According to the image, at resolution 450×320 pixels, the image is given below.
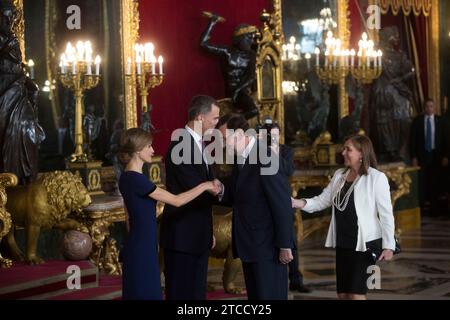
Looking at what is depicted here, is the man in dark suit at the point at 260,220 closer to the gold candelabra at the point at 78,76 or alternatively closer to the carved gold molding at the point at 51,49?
the gold candelabra at the point at 78,76

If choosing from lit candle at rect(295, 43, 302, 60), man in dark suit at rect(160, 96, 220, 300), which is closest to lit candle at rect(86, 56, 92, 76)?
man in dark suit at rect(160, 96, 220, 300)

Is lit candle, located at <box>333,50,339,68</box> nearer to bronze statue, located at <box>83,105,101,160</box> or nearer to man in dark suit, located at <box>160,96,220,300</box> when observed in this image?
bronze statue, located at <box>83,105,101,160</box>

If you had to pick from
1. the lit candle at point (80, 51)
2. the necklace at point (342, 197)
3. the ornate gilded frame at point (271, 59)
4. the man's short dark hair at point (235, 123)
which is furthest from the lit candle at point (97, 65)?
the necklace at point (342, 197)

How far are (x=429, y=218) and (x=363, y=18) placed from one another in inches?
134

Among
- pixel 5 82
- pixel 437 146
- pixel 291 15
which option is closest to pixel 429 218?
pixel 437 146

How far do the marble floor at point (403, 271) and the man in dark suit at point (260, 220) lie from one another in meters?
2.65

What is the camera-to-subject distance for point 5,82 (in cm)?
Answer: 877

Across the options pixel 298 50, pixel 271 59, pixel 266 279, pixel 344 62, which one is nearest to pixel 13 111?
pixel 266 279

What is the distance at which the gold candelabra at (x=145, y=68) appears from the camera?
1064 cm

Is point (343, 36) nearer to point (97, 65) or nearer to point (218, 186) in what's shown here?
point (97, 65)

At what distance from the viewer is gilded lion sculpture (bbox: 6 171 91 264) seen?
27.2ft

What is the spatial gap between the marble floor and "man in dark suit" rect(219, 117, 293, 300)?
265 cm

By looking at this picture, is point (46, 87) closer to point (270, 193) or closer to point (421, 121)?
point (270, 193)

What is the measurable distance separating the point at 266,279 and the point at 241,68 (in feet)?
20.8
